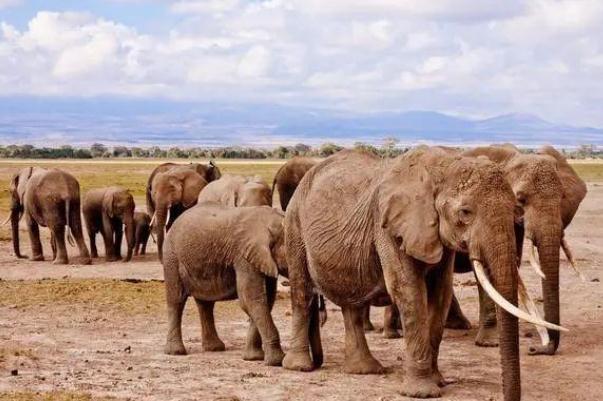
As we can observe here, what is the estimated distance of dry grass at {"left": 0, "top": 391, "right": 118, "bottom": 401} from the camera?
9.55 m

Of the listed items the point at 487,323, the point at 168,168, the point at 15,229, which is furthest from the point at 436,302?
the point at 15,229

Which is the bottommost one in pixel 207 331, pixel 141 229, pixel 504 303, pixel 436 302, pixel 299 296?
pixel 141 229

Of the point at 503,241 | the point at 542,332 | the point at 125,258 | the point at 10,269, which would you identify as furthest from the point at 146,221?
the point at 503,241

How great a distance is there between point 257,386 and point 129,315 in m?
5.14

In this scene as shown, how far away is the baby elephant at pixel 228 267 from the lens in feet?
37.4

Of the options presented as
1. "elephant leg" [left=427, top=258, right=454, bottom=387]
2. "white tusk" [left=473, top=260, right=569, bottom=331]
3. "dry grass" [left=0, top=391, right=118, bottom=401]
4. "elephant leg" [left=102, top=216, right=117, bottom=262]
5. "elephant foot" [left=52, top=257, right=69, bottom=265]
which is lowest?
"elephant foot" [left=52, top=257, right=69, bottom=265]

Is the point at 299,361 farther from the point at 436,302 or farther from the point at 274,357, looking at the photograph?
the point at 436,302

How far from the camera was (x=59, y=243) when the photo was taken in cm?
2244

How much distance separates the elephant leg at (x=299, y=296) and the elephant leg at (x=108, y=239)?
1210 cm

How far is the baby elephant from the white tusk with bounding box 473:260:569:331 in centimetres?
311

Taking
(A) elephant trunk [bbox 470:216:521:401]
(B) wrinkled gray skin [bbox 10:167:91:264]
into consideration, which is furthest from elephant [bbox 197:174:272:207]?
(A) elephant trunk [bbox 470:216:521:401]

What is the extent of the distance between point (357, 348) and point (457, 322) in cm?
336

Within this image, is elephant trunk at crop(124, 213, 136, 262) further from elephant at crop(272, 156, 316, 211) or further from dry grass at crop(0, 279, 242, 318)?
elephant at crop(272, 156, 316, 211)

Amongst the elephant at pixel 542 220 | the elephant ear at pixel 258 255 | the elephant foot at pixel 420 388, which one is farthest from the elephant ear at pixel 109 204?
the elephant foot at pixel 420 388
